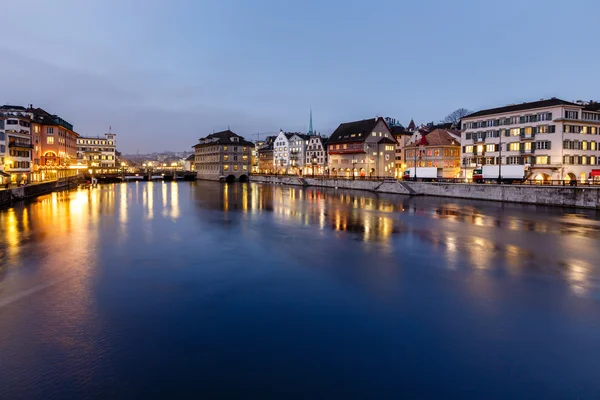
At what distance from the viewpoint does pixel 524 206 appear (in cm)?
5228

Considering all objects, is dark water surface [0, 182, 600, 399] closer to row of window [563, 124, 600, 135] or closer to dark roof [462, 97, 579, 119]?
row of window [563, 124, 600, 135]

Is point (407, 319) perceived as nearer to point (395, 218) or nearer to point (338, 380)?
point (338, 380)

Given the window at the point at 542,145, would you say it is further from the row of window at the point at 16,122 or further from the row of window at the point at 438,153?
the row of window at the point at 16,122

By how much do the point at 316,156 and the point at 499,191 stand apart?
71456mm

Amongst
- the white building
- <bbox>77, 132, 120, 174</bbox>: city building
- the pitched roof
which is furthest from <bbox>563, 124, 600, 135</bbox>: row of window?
the white building

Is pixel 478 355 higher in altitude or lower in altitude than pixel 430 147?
lower

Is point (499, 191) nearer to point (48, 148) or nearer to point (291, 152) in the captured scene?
point (291, 152)

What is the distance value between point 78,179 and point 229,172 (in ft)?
147

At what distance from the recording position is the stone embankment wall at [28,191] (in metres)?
51.7

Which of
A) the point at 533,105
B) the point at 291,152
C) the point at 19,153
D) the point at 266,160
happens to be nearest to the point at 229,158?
the point at 291,152

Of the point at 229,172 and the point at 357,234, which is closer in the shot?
the point at 357,234

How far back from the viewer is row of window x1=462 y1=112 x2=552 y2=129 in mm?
64062

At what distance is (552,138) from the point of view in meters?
62.9

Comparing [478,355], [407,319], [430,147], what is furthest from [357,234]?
[430,147]
